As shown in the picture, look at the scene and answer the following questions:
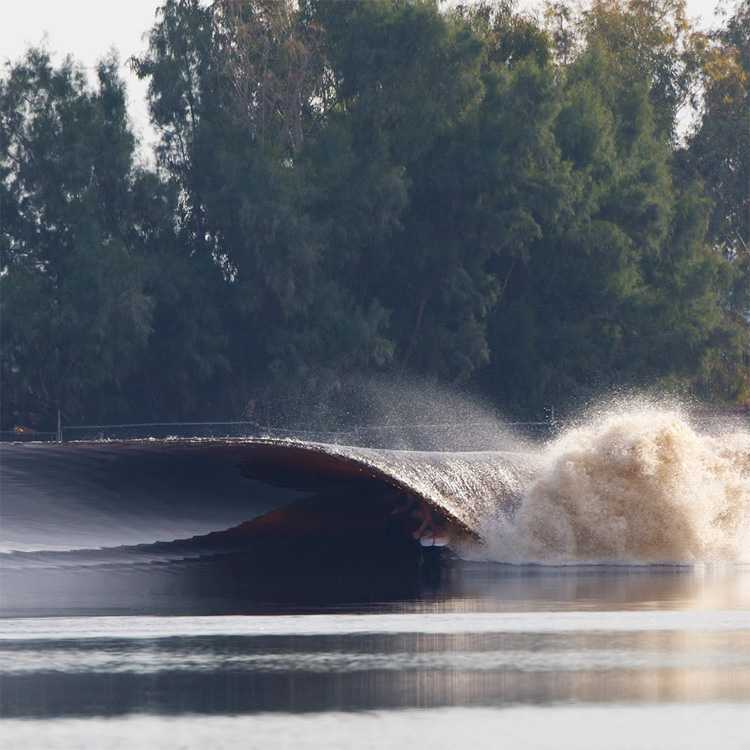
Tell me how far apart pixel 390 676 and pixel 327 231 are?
35276 mm

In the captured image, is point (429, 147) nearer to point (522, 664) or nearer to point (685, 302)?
point (685, 302)

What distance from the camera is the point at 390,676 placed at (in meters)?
6.50

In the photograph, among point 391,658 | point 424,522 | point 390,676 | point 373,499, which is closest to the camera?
point 390,676

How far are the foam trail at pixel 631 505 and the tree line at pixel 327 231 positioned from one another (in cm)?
2475

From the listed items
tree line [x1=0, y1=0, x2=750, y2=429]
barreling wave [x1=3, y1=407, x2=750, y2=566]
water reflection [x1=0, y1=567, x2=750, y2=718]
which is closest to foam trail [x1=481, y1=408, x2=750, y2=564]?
barreling wave [x1=3, y1=407, x2=750, y2=566]

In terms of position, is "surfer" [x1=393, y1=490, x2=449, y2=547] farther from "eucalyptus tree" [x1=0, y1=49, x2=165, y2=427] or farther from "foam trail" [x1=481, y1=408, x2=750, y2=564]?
"eucalyptus tree" [x1=0, y1=49, x2=165, y2=427]

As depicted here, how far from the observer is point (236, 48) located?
45.0m

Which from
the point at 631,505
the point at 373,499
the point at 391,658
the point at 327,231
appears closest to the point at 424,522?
the point at 373,499

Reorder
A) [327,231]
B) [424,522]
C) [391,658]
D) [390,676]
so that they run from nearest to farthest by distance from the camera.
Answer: [390,676]
[391,658]
[424,522]
[327,231]

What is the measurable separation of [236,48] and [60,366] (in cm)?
1116

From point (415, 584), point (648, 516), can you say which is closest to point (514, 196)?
point (648, 516)

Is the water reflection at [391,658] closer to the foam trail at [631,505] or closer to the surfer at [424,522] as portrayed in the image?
the foam trail at [631,505]

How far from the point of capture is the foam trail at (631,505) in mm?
13805

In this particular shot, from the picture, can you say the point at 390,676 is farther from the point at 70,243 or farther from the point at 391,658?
the point at 70,243
